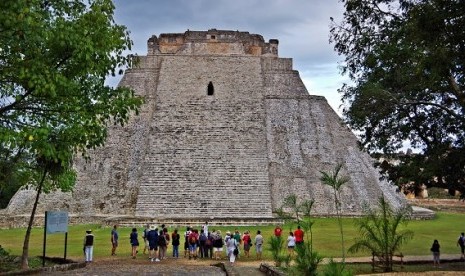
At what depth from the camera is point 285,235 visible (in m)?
16.3

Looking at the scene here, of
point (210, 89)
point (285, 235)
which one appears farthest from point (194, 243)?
point (210, 89)

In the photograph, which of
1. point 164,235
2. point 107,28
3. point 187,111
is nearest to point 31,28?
point 107,28

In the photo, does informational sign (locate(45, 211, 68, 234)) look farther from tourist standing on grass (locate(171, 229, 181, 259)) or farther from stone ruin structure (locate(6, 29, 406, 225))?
stone ruin structure (locate(6, 29, 406, 225))

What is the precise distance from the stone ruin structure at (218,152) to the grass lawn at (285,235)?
1421 millimetres

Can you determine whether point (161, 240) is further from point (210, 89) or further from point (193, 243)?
point (210, 89)

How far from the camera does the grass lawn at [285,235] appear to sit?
13.8 metres

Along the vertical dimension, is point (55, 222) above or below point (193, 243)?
above

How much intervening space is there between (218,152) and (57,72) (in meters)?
15.0

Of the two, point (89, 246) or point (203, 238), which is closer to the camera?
point (89, 246)

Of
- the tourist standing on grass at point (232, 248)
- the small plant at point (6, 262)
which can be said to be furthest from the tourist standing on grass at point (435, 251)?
the small plant at point (6, 262)

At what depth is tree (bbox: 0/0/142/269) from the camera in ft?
24.2

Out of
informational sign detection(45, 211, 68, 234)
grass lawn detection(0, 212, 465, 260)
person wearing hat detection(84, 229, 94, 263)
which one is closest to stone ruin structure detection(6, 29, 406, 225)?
grass lawn detection(0, 212, 465, 260)

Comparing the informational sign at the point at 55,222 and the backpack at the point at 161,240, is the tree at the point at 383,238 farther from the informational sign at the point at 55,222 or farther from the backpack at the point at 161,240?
the informational sign at the point at 55,222

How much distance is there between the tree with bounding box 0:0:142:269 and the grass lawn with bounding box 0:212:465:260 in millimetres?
5692
